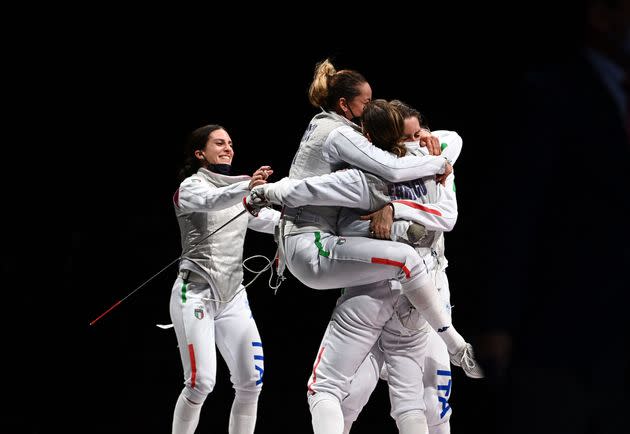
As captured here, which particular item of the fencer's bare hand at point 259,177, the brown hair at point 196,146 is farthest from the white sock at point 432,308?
the brown hair at point 196,146

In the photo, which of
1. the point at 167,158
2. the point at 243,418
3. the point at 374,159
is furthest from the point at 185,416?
the point at 167,158

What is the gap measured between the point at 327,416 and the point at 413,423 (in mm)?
289

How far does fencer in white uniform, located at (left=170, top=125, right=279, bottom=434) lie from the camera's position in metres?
3.16

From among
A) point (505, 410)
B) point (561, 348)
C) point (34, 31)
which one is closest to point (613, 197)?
point (561, 348)

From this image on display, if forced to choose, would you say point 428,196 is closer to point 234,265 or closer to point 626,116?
point 234,265

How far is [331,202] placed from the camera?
2.63 meters

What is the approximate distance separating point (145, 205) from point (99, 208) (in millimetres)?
262

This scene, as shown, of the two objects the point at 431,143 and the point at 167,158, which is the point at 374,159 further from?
the point at 167,158

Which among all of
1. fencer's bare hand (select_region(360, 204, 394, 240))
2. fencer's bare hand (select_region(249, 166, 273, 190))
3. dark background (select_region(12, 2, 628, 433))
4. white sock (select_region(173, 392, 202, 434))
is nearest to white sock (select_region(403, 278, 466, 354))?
fencer's bare hand (select_region(360, 204, 394, 240))

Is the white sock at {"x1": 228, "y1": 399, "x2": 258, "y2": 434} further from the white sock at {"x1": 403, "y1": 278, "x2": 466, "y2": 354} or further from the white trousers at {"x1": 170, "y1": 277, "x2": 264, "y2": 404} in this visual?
the white sock at {"x1": 403, "y1": 278, "x2": 466, "y2": 354}

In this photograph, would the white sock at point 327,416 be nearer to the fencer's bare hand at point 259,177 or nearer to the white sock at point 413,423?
the white sock at point 413,423

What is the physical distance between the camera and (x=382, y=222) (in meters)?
2.65

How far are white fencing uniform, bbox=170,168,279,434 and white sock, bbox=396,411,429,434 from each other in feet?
2.36

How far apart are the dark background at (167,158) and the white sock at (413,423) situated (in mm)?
1259
